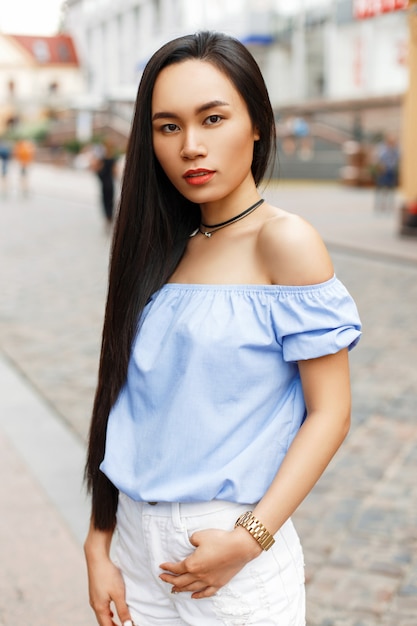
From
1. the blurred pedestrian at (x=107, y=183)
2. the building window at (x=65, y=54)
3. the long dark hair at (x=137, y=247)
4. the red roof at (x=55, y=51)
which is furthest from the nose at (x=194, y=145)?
the building window at (x=65, y=54)

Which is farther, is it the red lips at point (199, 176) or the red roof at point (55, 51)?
the red roof at point (55, 51)

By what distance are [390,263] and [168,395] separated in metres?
10.2

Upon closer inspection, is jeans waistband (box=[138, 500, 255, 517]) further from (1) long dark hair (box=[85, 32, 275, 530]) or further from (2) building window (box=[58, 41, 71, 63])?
(2) building window (box=[58, 41, 71, 63])

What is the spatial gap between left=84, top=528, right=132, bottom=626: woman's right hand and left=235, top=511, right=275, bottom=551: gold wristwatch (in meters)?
0.38

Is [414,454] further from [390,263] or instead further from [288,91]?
[288,91]

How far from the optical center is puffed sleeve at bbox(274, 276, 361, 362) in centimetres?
139

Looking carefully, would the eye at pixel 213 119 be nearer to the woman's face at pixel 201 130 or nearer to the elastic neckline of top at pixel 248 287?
the woman's face at pixel 201 130

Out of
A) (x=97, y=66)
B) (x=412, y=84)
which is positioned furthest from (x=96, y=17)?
(x=412, y=84)

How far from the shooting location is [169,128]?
1463 millimetres

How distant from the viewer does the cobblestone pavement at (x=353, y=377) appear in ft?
10.8

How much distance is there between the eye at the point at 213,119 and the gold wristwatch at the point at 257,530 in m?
0.70

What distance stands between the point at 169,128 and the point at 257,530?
2.45ft

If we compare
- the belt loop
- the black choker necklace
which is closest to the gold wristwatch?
the belt loop

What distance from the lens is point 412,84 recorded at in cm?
1354
